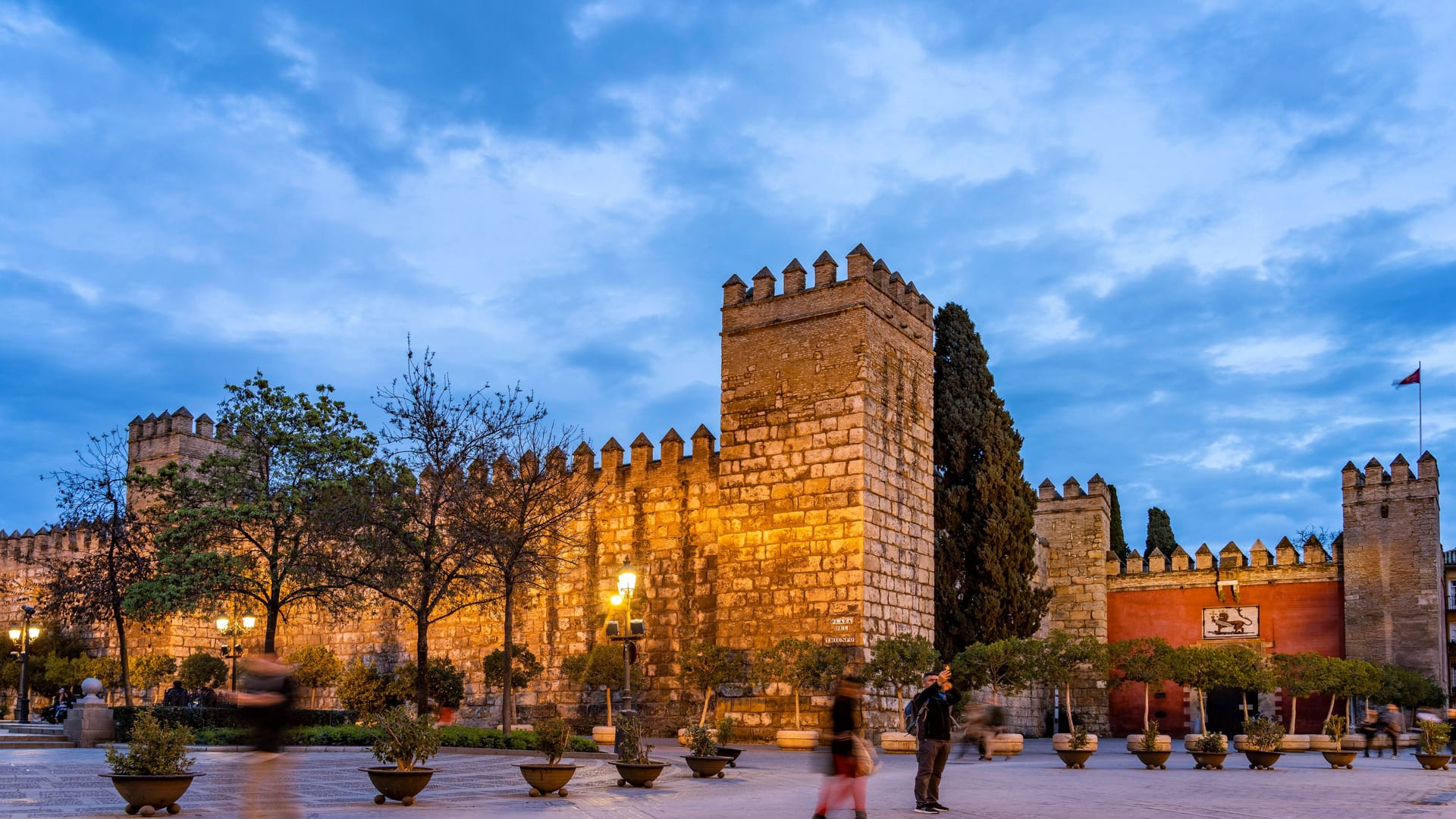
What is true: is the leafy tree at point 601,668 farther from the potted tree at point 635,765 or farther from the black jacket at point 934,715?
the black jacket at point 934,715

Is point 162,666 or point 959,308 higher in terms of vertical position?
point 959,308

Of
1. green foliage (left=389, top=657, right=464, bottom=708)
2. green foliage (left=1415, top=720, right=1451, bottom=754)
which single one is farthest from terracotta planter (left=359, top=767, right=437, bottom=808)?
green foliage (left=1415, top=720, right=1451, bottom=754)

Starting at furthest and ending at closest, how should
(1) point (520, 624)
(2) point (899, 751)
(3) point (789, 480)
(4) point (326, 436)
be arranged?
(1) point (520, 624), (4) point (326, 436), (3) point (789, 480), (2) point (899, 751)

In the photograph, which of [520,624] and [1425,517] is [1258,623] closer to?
[1425,517]

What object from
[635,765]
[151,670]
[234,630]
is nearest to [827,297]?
[635,765]

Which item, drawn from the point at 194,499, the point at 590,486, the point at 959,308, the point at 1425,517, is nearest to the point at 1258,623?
the point at 1425,517

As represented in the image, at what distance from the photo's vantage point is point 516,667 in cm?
2586

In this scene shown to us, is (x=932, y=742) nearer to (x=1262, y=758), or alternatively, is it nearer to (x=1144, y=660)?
(x=1262, y=758)

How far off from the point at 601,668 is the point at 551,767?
11930 mm

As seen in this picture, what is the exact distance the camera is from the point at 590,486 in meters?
26.5

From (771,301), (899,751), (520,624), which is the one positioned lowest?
(899,751)

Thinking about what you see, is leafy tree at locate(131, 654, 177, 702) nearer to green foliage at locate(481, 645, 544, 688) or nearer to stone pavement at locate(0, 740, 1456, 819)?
green foliage at locate(481, 645, 544, 688)

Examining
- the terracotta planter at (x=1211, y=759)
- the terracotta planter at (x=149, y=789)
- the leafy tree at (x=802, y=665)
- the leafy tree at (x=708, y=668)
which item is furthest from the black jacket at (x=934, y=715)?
the leafy tree at (x=708, y=668)

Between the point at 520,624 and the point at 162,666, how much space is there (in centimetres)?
1047
